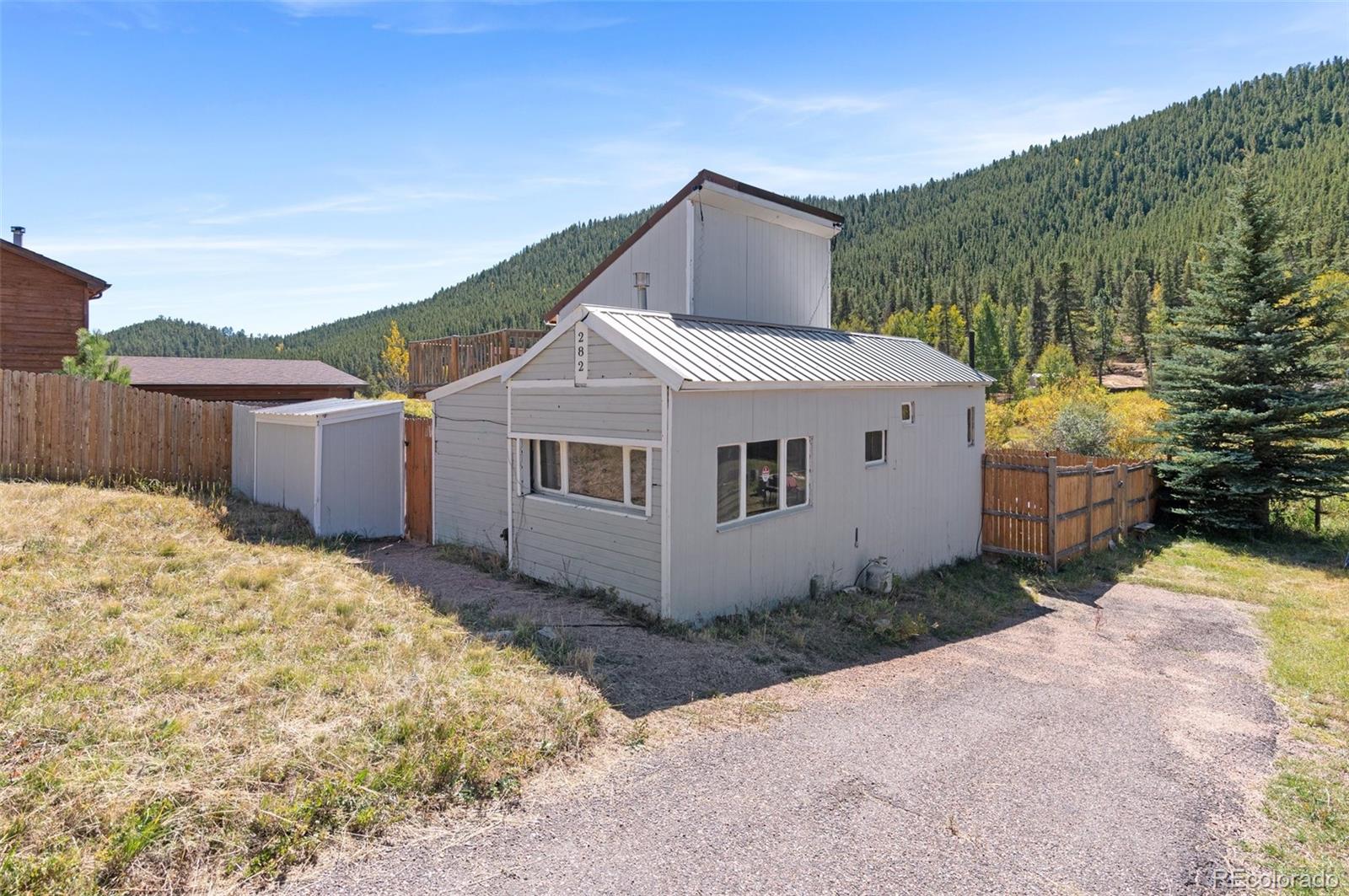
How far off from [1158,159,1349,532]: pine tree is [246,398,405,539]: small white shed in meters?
16.7

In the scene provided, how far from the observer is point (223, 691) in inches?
198

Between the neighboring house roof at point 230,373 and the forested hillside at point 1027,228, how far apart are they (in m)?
49.4

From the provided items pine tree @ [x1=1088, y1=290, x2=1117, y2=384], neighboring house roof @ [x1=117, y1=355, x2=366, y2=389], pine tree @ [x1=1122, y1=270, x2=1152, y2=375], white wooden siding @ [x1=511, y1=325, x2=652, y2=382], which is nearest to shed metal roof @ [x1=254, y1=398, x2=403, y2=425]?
white wooden siding @ [x1=511, y1=325, x2=652, y2=382]

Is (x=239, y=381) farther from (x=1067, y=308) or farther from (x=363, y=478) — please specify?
(x=1067, y=308)

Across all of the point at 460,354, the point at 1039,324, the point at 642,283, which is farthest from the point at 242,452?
the point at 1039,324

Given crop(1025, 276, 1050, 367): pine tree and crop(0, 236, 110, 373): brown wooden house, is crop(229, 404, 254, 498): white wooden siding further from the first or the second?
crop(1025, 276, 1050, 367): pine tree

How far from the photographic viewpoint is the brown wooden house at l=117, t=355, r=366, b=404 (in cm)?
2273

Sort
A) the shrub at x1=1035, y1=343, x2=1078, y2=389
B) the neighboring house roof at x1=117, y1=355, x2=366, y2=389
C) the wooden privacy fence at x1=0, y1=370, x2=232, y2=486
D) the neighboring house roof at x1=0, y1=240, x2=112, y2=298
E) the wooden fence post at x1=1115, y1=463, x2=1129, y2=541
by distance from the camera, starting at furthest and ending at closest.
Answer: the shrub at x1=1035, y1=343, x2=1078, y2=389 → the neighboring house roof at x1=117, y1=355, x2=366, y2=389 → the neighboring house roof at x1=0, y1=240, x2=112, y2=298 → the wooden fence post at x1=1115, y1=463, x2=1129, y2=541 → the wooden privacy fence at x1=0, y1=370, x2=232, y2=486

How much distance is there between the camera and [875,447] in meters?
10.5

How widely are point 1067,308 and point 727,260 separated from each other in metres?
62.5

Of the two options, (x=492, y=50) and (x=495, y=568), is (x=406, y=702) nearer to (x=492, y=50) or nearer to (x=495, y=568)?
(x=495, y=568)

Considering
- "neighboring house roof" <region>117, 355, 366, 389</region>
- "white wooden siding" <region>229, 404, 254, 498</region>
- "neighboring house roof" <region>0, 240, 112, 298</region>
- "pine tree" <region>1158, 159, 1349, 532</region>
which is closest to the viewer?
"white wooden siding" <region>229, 404, 254, 498</region>

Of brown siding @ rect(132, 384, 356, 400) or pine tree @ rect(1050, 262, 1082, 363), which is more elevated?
pine tree @ rect(1050, 262, 1082, 363)

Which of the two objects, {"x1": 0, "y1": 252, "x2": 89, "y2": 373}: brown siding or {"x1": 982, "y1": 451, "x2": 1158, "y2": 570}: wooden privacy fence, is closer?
{"x1": 982, "y1": 451, "x2": 1158, "y2": 570}: wooden privacy fence
